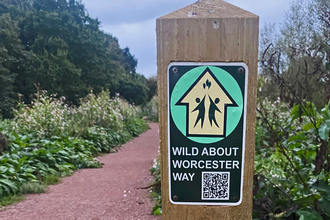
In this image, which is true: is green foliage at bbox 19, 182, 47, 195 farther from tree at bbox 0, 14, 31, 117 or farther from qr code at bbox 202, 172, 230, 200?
tree at bbox 0, 14, 31, 117

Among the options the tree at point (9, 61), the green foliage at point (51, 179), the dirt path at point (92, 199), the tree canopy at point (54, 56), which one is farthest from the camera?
the tree canopy at point (54, 56)

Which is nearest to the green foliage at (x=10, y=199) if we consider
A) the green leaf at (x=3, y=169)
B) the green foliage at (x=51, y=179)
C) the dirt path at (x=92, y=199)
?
the dirt path at (x=92, y=199)

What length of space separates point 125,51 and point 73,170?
137 ft

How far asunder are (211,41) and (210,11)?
0.13 metres

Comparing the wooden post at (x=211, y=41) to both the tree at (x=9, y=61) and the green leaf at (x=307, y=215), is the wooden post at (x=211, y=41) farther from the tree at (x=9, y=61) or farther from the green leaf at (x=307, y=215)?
the tree at (x=9, y=61)

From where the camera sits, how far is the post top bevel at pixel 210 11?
46.8 inches

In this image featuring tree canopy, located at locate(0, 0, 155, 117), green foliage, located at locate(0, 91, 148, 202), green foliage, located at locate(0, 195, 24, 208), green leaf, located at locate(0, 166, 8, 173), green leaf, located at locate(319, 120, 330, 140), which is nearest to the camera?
green leaf, located at locate(319, 120, 330, 140)

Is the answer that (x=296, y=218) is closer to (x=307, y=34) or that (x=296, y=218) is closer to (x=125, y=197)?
(x=125, y=197)

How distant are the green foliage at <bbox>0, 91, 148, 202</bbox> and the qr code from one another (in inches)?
139

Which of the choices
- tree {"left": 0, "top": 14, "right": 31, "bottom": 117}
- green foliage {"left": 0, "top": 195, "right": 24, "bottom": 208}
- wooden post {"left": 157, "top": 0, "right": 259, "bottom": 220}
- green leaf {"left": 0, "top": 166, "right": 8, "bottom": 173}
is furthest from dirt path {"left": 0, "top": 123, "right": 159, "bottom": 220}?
tree {"left": 0, "top": 14, "right": 31, "bottom": 117}

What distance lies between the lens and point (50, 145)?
6074 millimetres

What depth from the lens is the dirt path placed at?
3.31m

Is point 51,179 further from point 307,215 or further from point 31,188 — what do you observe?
point 307,215

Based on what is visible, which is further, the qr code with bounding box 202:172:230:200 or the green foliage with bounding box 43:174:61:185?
the green foliage with bounding box 43:174:61:185
